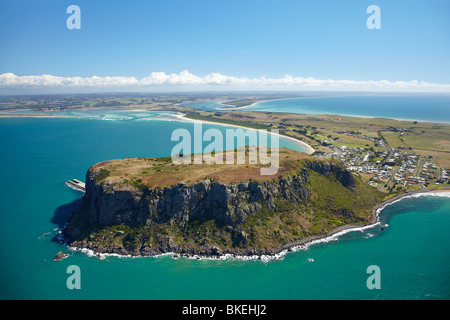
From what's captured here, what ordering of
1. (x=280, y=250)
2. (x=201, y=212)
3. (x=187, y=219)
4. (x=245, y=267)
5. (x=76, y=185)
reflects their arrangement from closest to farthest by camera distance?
(x=245, y=267) < (x=280, y=250) < (x=187, y=219) < (x=201, y=212) < (x=76, y=185)

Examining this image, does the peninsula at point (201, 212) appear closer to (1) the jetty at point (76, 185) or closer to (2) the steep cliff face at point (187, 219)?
(2) the steep cliff face at point (187, 219)

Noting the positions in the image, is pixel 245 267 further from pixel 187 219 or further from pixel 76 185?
pixel 76 185

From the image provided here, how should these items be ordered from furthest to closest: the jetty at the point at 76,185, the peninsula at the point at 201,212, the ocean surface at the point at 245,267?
the jetty at the point at 76,185 → the peninsula at the point at 201,212 → the ocean surface at the point at 245,267

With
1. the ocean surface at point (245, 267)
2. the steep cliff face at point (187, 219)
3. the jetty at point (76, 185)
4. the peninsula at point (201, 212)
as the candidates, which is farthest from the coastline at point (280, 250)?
the jetty at point (76, 185)

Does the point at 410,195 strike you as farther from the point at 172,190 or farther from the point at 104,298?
the point at 104,298

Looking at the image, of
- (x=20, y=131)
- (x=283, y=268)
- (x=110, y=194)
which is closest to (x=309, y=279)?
(x=283, y=268)

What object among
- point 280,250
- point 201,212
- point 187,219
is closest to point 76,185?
point 187,219
